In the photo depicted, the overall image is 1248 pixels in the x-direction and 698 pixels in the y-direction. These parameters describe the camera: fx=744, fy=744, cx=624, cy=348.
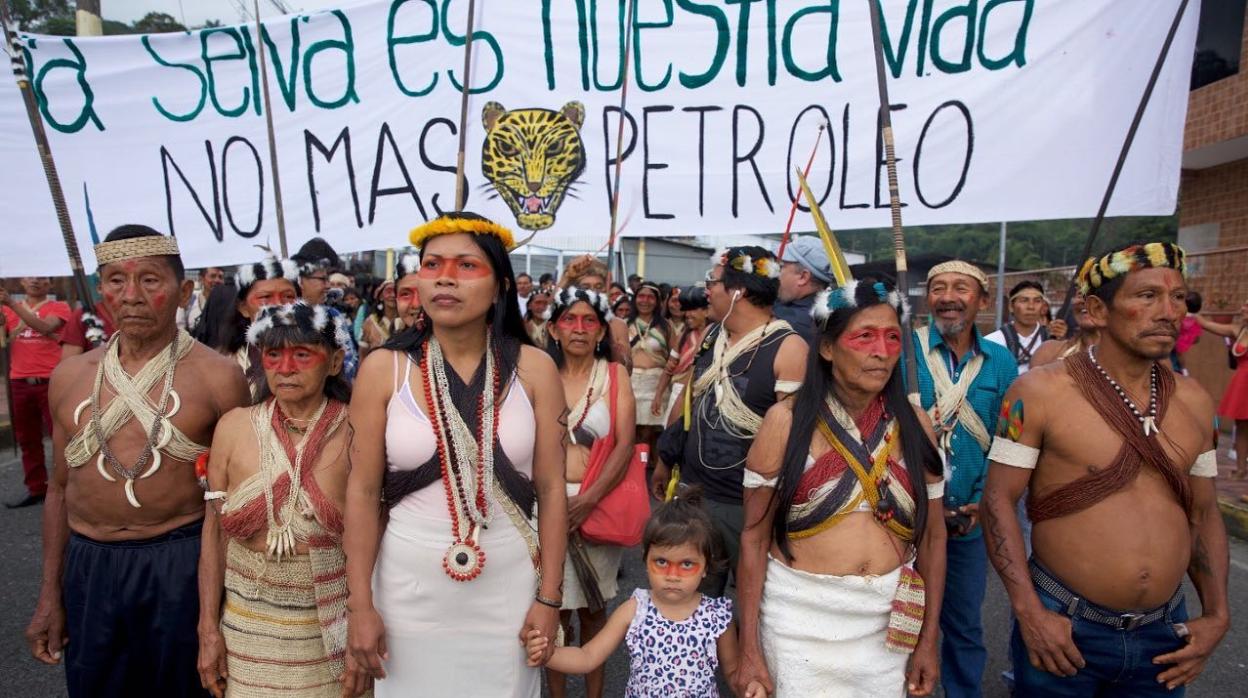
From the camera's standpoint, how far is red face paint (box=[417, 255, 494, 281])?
1.95 meters

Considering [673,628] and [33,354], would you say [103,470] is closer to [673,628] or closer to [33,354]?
[673,628]

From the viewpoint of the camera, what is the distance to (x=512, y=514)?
6.77 feet

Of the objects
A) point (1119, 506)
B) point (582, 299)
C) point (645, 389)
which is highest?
point (582, 299)

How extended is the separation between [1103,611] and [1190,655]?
270 millimetres

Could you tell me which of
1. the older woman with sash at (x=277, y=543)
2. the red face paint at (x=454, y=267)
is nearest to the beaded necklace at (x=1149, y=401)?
the red face paint at (x=454, y=267)

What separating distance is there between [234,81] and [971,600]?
15.4 ft

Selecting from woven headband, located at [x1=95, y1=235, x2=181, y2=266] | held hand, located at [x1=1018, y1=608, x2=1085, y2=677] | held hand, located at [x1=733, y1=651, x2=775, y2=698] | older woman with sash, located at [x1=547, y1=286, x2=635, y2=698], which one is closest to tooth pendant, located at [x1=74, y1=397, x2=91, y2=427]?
woven headband, located at [x1=95, y1=235, x2=181, y2=266]

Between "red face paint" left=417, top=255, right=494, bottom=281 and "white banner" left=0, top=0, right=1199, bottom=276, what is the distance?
221 cm

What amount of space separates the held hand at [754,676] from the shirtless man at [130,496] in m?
1.73

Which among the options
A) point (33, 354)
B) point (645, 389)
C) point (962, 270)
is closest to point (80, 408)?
point (962, 270)

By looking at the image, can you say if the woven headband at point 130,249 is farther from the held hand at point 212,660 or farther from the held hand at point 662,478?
the held hand at point 662,478

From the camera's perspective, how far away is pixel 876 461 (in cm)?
216

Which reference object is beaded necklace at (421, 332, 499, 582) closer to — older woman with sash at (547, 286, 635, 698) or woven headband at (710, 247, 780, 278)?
older woman with sash at (547, 286, 635, 698)

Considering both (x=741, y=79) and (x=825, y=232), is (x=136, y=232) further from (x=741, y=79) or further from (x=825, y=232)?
(x=741, y=79)
